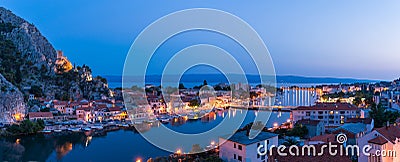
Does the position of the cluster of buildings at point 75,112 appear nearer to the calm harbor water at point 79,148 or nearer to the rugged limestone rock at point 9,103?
the rugged limestone rock at point 9,103

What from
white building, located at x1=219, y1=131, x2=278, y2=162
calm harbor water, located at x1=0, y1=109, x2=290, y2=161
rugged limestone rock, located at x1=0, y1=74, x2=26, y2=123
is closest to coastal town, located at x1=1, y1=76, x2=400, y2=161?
white building, located at x1=219, y1=131, x2=278, y2=162

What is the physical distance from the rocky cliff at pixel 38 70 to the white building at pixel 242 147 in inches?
542

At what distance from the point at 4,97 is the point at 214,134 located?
9542 millimetres

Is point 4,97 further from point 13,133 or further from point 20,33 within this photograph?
point 20,33

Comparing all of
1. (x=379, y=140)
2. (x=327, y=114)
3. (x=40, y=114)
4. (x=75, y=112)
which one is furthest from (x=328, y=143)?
(x=75, y=112)

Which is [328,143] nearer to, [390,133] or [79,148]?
[390,133]

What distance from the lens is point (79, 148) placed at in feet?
30.8

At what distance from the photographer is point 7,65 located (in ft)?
57.9

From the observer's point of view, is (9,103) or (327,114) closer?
(327,114)

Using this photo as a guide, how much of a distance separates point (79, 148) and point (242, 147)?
616 centimetres

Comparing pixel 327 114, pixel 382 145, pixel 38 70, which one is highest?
pixel 38 70

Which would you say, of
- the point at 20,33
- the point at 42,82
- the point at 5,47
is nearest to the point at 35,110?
the point at 42,82

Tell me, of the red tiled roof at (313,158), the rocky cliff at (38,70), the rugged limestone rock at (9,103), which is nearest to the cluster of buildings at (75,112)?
the rugged limestone rock at (9,103)

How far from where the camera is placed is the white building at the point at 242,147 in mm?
4820
